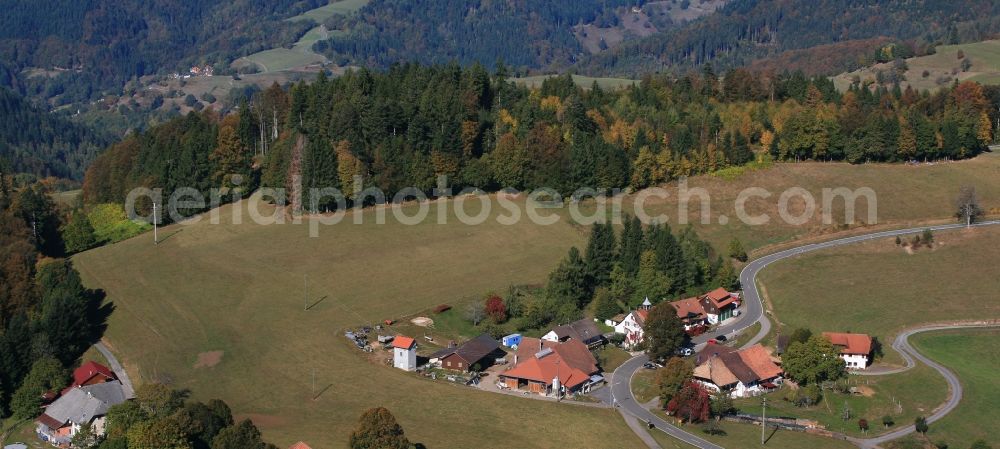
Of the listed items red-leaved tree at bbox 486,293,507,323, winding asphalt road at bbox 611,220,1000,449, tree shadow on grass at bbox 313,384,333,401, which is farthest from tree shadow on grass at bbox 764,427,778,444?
tree shadow on grass at bbox 313,384,333,401

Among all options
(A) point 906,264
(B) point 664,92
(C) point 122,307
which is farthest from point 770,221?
(C) point 122,307

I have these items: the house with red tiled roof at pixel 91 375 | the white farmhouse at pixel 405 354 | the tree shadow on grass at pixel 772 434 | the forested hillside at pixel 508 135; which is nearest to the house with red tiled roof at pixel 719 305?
the tree shadow on grass at pixel 772 434

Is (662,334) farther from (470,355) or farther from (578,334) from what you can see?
(470,355)

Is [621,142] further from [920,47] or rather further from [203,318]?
[920,47]

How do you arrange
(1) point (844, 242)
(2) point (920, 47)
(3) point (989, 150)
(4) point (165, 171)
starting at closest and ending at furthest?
(1) point (844, 242) → (4) point (165, 171) → (3) point (989, 150) → (2) point (920, 47)

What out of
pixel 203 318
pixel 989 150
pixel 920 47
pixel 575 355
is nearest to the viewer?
pixel 575 355

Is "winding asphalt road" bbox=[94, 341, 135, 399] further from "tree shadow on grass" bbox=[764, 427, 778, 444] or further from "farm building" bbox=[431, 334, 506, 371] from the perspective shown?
"tree shadow on grass" bbox=[764, 427, 778, 444]

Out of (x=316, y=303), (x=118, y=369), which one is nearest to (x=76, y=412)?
(x=118, y=369)

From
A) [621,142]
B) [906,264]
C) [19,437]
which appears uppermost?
[621,142]
